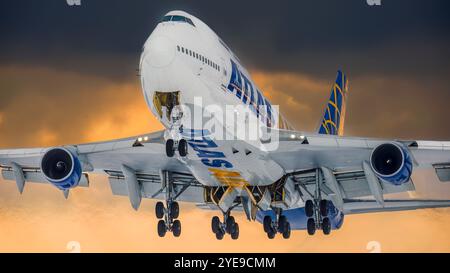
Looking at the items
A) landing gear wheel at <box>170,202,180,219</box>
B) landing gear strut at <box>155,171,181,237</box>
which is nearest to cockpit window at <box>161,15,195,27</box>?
landing gear strut at <box>155,171,181,237</box>

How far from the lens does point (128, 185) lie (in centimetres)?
4075

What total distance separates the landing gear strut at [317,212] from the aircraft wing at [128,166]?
545 centimetres

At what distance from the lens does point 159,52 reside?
102 feet

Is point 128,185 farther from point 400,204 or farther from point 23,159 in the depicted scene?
point 400,204

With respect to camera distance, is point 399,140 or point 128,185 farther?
point 128,185

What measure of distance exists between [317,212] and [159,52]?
11903 mm

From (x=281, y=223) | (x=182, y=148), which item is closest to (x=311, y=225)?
(x=281, y=223)

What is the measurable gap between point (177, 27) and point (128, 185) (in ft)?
35.6

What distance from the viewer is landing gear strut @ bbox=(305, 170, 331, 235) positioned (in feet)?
128

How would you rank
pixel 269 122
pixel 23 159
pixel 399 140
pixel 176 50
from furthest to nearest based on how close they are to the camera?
pixel 23 159 < pixel 269 122 < pixel 399 140 < pixel 176 50

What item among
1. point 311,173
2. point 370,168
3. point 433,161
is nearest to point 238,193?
point 311,173

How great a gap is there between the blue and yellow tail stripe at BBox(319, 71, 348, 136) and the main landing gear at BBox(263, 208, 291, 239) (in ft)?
35.4

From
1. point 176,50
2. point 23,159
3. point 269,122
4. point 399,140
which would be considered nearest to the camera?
point 176,50

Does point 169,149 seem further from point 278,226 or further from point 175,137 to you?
point 278,226
